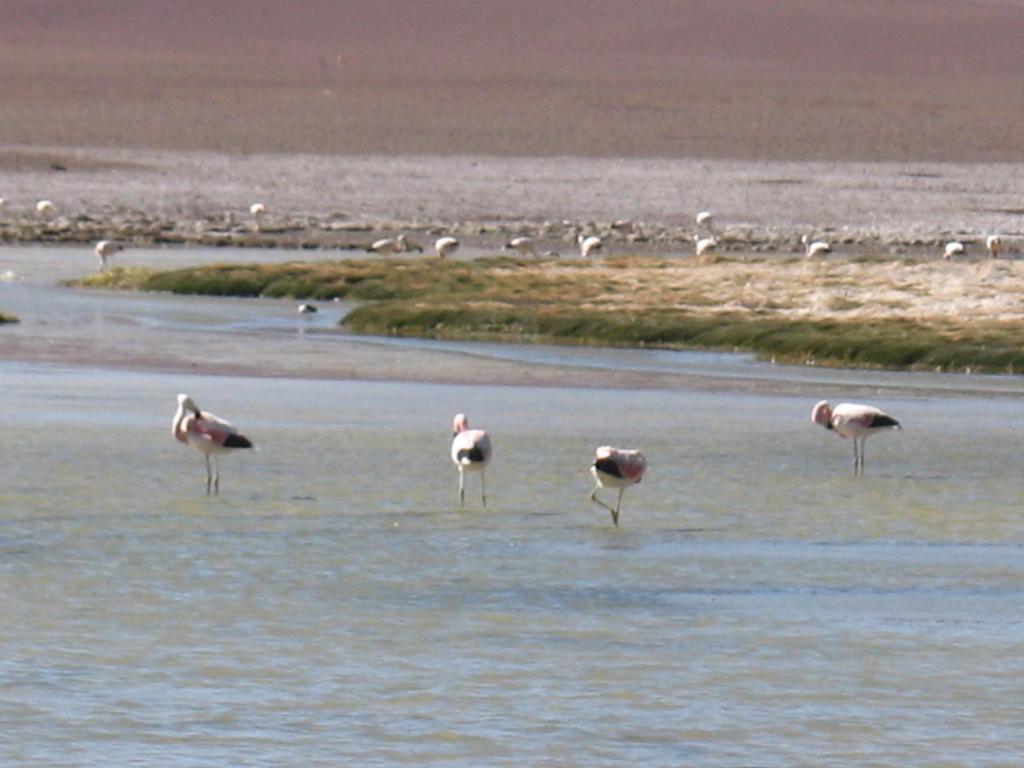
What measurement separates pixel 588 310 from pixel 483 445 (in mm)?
12805

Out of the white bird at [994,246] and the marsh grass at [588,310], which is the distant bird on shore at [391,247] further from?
the white bird at [994,246]

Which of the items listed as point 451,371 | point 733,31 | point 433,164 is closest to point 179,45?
point 733,31

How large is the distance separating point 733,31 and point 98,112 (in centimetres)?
3646

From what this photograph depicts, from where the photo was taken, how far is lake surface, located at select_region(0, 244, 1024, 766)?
330 inches

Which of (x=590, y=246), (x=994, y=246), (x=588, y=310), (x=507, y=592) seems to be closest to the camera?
(x=507, y=592)

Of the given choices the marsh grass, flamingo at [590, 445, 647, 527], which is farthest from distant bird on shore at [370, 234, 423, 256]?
flamingo at [590, 445, 647, 527]

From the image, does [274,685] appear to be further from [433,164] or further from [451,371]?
[433,164]

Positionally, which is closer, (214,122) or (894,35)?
(214,122)

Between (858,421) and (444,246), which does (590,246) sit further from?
(858,421)

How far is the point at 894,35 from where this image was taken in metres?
98.8

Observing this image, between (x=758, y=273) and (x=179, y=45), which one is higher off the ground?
(x=179, y=45)

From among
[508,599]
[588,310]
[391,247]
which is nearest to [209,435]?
[508,599]

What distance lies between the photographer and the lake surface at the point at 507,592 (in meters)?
8.38

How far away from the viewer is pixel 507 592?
1067 cm
